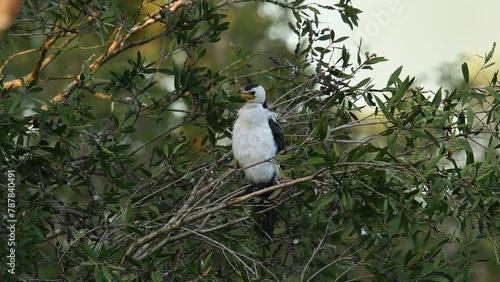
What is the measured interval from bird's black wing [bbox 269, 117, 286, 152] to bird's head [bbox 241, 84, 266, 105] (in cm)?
20

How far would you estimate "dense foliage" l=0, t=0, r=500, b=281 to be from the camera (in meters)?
3.82

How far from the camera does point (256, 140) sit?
4887 millimetres

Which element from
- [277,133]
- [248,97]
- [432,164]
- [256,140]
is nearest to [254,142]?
[256,140]

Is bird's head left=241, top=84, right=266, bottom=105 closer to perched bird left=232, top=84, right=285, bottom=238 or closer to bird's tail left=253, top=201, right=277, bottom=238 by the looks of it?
perched bird left=232, top=84, right=285, bottom=238

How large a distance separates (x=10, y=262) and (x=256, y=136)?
144 centimetres

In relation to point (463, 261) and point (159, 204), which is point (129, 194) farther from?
point (463, 261)

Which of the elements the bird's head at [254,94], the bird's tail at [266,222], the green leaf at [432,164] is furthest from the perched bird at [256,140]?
the green leaf at [432,164]

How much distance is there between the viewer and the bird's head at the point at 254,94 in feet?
16.5

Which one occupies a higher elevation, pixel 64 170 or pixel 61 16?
pixel 61 16

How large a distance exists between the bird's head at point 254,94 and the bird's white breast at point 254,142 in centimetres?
4

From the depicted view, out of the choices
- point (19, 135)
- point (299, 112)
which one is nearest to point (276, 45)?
point (299, 112)

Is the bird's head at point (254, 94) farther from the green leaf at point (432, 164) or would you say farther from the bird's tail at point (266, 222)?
the green leaf at point (432, 164)

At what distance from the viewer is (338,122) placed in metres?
5.07

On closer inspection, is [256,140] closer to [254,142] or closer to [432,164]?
[254,142]
